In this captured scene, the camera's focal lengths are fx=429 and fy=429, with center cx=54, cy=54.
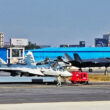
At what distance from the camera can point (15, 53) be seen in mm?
145125

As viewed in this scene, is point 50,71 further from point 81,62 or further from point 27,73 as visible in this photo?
point 81,62

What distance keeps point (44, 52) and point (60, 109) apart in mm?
130782

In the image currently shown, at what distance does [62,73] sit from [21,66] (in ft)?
28.8

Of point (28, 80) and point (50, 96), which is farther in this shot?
point (28, 80)

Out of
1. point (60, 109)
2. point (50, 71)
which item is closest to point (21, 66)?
point (50, 71)

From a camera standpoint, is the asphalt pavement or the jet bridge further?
the jet bridge

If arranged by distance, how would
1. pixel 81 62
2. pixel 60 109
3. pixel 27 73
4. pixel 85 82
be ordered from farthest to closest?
pixel 81 62 < pixel 27 73 < pixel 85 82 < pixel 60 109

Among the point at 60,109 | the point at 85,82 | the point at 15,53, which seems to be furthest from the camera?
the point at 15,53

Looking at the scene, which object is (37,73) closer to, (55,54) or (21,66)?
(21,66)

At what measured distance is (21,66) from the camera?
5728cm

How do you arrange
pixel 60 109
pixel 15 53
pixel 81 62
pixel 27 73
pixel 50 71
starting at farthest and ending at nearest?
pixel 15 53
pixel 81 62
pixel 27 73
pixel 50 71
pixel 60 109

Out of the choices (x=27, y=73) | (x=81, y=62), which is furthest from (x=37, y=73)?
(x=81, y=62)

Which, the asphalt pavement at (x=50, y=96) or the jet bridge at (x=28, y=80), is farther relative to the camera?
the jet bridge at (x=28, y=80)

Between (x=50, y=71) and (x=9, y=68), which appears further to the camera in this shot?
(x=9, y=68)
